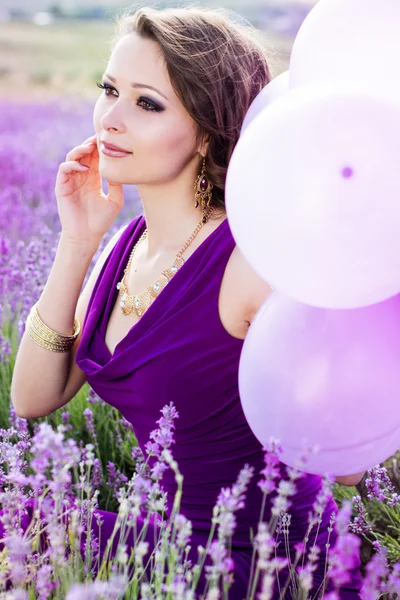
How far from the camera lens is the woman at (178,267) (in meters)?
1.67

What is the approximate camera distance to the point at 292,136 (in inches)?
43.2

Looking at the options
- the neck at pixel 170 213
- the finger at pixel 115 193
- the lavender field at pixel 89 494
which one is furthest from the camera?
the finger at pixel 115 193

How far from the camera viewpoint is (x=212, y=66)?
67.3 inches

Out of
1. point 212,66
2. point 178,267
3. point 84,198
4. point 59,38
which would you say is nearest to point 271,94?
point 212,66

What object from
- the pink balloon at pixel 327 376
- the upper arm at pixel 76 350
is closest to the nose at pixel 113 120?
the upper arm at pixel 76 350

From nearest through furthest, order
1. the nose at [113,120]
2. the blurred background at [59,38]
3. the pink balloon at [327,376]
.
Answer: the pink balloon at [327,376] → the nose at [113,120] → the blurred background at [59,38]

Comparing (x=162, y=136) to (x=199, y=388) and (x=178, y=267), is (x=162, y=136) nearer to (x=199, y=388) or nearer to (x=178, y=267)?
(x=178, y=267)

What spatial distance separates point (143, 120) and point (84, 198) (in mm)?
298

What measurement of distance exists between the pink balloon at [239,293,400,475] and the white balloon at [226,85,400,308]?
119 millimetres

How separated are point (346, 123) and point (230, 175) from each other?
18 cm

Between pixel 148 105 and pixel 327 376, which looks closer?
pixel 327 376

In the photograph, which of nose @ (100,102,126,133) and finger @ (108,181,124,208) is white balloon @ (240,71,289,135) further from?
finger @ (108,181,124,208)

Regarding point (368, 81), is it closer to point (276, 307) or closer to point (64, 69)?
point (276, 307)

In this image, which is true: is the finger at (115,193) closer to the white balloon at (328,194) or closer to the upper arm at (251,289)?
the upper arm at (251,289)
